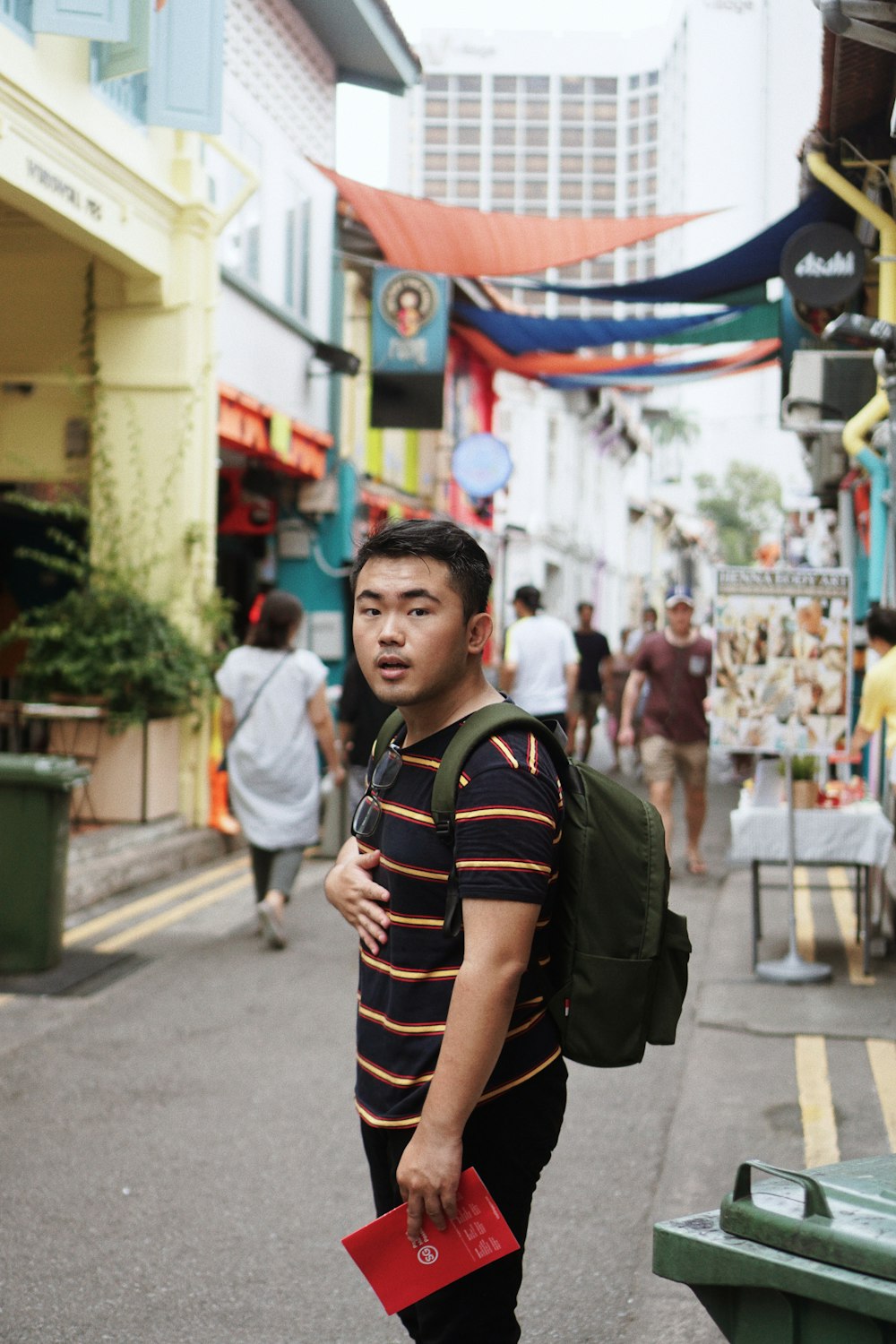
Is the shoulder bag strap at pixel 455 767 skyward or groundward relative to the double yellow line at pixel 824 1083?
skyward

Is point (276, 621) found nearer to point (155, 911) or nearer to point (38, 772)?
point (38, 772)

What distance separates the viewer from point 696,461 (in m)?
65.0

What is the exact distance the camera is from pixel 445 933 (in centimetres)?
245

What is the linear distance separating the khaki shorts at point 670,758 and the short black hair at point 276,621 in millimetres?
3703

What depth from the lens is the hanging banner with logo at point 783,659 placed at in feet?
25.9

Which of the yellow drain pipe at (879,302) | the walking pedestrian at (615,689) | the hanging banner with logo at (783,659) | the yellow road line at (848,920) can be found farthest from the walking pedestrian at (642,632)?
the hanging banner with logo at (783,659)

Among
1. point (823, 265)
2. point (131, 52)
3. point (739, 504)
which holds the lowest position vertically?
point (823, 265)

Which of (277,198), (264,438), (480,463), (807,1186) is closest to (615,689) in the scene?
(480,463)

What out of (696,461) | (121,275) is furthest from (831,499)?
(696,461)

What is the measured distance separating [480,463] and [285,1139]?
14478 millimetres

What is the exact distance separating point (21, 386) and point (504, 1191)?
33.8 ft

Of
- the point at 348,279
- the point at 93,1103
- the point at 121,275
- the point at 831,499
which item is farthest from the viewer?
the point at 831,499

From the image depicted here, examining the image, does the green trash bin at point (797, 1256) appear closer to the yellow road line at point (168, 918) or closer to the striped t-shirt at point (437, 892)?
the striped t-shirt at point (437, 892)

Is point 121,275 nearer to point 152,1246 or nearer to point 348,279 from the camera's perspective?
point 348,279
